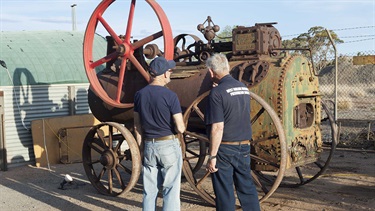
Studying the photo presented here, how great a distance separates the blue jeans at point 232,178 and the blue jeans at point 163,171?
40 cm

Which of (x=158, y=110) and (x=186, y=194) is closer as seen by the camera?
(x=158, y=110)

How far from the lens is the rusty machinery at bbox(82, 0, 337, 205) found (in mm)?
6246

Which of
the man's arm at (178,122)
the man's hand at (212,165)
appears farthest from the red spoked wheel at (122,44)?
the man's hand at (212,165)

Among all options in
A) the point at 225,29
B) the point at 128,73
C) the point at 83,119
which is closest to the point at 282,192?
the point at 128,73

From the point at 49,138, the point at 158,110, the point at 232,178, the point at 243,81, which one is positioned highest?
the point at 243,81

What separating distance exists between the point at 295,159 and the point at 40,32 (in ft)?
27.3

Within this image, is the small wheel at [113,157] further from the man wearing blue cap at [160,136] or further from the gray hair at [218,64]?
the gray hair at [218,64]

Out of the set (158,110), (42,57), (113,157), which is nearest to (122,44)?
(113,157)

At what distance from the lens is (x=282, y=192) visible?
286 inches

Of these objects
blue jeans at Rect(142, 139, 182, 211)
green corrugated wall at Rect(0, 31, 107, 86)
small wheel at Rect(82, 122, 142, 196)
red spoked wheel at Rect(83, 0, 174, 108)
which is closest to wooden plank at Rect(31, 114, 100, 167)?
green corrugated wall at Rect(0, 31, 107, 86)

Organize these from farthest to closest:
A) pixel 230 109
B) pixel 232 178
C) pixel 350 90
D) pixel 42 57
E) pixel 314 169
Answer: pixel 350 90 → pixel 42 57 → pixel 314 169 → pixel 232 178 → pixel 230 109

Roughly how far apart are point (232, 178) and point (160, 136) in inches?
32.4

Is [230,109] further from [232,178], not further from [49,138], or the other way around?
[49,138]

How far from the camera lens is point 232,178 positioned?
197 inches
